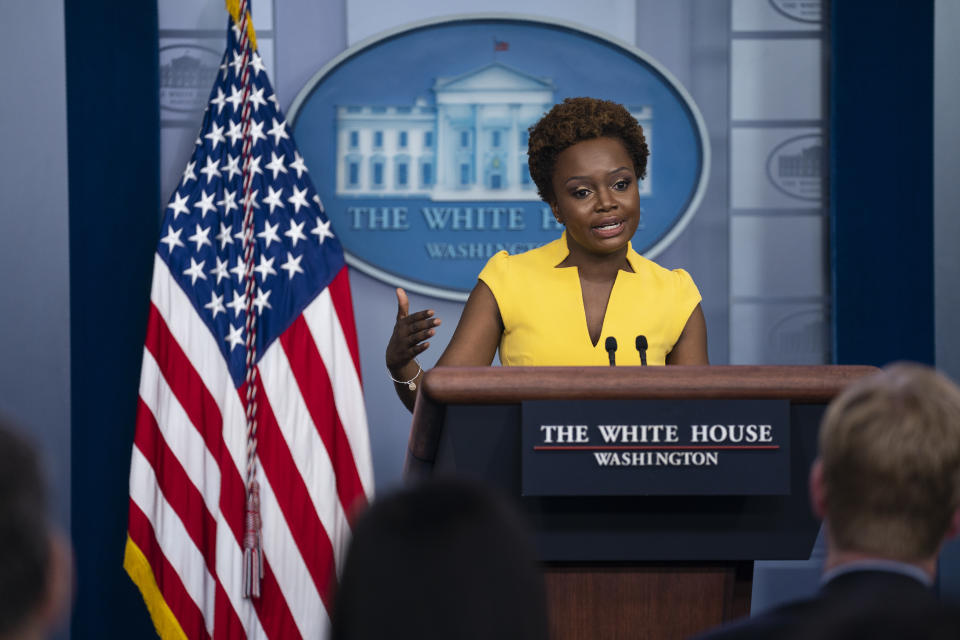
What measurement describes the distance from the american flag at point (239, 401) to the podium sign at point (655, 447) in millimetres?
1680

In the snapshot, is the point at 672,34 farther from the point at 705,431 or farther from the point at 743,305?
the point at 705,431

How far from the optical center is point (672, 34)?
3.48 m

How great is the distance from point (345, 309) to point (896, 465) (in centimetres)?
239

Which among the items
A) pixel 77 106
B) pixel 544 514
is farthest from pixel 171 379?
pixel 544 514

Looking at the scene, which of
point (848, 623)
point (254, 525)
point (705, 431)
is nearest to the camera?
point (848, 623)

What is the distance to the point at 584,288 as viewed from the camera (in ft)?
7.07

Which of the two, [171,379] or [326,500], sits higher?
[171,379]

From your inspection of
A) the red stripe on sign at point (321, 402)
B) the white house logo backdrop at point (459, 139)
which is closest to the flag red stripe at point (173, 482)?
the red stripe on sign at point (321, 402)

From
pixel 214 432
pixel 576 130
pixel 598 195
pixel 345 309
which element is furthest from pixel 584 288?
pixel 214 432

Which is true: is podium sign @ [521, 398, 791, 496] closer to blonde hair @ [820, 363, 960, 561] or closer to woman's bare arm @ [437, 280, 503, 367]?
blonde hair @ [820, 363, 960, 561]

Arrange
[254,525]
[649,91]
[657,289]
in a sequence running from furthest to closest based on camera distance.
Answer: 1. [649,91]
2. [254,525]
3. [657,289]

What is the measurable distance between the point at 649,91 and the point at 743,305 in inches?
32.4

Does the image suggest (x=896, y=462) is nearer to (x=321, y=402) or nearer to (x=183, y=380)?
(x=321, y=402)

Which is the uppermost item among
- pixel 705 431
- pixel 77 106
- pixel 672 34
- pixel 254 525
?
pixel 672 34
